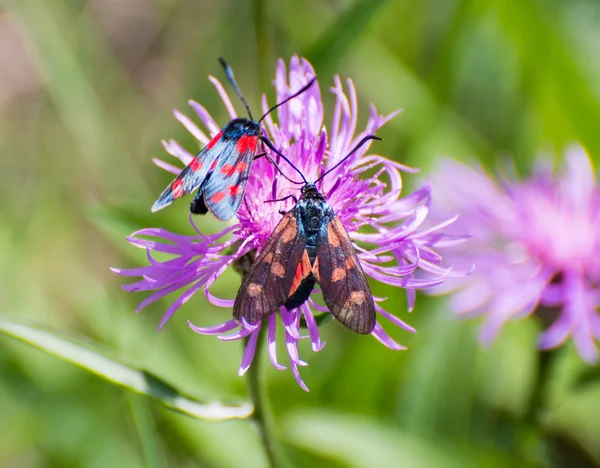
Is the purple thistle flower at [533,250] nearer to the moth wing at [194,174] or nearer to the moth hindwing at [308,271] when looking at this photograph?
the moth hindwing at [308,271]

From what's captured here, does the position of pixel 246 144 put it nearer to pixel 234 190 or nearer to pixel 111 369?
pixel 234 190

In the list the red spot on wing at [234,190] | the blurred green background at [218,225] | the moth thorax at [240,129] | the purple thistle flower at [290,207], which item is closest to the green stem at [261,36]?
the blurred green background at [218,225]

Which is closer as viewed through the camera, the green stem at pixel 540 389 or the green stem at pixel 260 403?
the green stem at pixel 260 403

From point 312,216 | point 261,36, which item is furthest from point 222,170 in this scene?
point 261,36

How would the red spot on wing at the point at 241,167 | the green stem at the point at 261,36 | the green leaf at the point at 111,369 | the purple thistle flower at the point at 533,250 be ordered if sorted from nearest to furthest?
the green leaf at the point at 111,369 < the red spot on wing at the point at 241,167 < the green stem at the point at 261,36 < the purple thistle flower at the point at 533,250

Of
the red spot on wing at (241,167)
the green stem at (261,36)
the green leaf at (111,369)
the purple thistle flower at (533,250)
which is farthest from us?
the purple thistle flower at (533,250)

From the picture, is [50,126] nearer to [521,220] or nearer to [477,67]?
[477,67]
